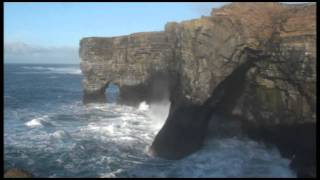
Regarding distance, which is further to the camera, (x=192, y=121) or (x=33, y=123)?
(x=33, y=123)

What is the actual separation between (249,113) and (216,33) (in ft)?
15.7

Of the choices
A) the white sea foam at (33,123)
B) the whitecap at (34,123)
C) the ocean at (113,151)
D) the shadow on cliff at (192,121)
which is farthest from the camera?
the white sea foam at (33,123)

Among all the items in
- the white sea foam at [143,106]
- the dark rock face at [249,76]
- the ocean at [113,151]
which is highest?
the dark rock face at [249,76]

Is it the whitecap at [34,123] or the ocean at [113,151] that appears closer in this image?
the ocean at [113,151]

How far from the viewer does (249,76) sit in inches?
1019

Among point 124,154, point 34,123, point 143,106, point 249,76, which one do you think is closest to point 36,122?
point 34,123

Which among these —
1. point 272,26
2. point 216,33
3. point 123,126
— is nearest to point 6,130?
point 123,126

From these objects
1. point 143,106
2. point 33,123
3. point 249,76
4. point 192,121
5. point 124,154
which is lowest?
point 124,154

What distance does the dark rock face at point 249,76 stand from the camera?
22641mm

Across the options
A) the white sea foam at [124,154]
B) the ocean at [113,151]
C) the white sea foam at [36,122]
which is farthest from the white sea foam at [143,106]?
the white sea foam at [36,122]

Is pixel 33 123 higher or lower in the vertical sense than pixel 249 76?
lower

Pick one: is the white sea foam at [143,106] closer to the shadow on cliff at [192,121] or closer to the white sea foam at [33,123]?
the white sea foam at [33,123]

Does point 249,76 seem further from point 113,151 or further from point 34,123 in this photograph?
point 34,123

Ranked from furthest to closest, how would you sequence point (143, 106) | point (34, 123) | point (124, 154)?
point (143, 106) → point (34, 123) → point (124, 154)
